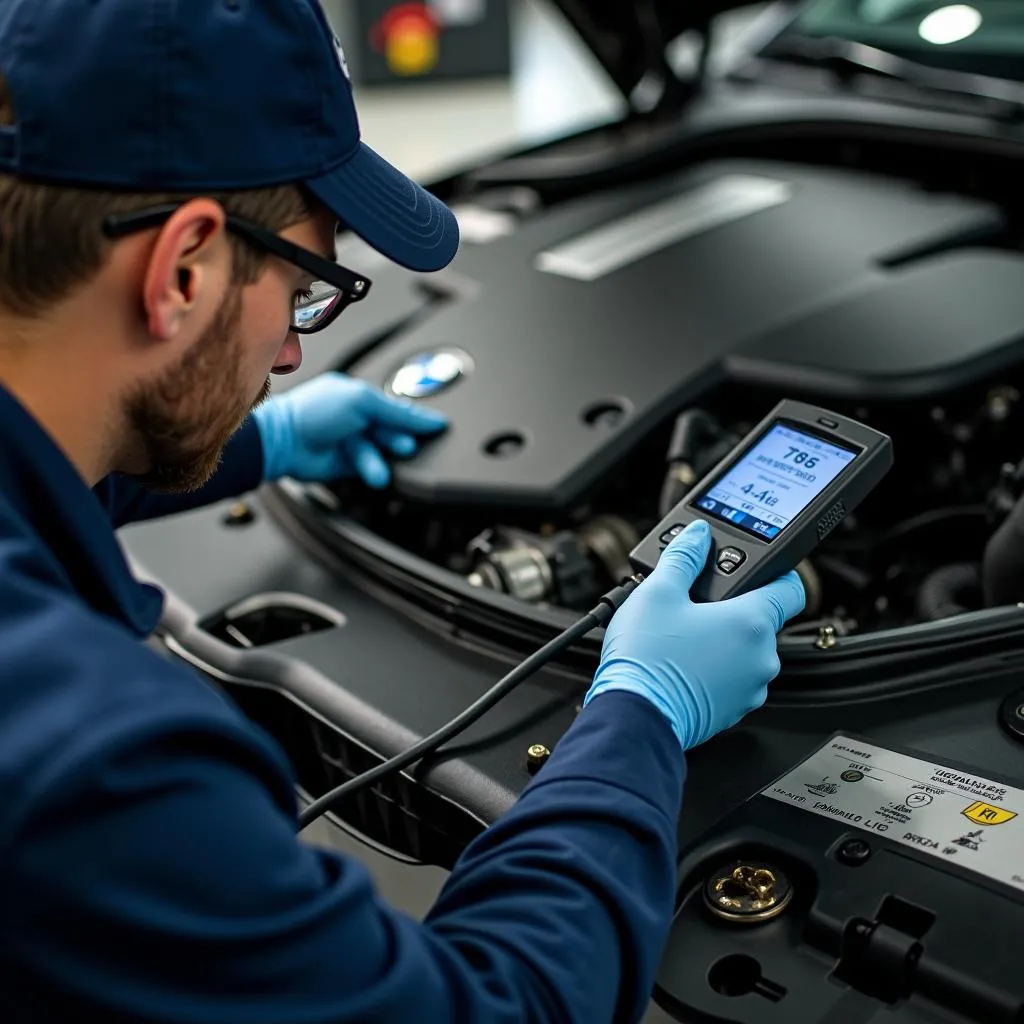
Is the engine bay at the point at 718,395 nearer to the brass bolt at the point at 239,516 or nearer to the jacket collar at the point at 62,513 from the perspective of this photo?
the brass bolt at the point at 239,516

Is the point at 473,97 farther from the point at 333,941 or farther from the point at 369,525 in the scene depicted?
the point at 333,941

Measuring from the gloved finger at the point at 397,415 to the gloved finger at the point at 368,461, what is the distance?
0.03m

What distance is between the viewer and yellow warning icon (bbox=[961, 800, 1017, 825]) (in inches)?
33.3

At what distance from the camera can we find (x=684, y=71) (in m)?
1.99

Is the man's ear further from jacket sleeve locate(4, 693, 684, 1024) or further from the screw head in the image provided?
the screw head

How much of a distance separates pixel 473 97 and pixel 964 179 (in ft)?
11.6

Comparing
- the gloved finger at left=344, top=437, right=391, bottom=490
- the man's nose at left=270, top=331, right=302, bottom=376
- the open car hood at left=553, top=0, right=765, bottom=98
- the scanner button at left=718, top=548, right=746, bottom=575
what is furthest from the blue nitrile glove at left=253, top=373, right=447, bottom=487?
the open car hood at left=553, top=0, right=765, bottom=98

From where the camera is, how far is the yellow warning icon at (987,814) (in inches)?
33.3

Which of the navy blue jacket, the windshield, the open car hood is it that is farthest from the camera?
the open car hood

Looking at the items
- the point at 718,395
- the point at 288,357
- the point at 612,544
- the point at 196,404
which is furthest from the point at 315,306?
the point at 718,395

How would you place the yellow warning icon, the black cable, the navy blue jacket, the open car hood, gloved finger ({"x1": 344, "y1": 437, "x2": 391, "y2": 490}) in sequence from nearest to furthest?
1. the navy blue jacket
2. the yellow warning icon
3. the black cable
4. gloved finger ({"x1": 344, "y1": 437, "x2": 391, "y2": 490})
5. the open car hood

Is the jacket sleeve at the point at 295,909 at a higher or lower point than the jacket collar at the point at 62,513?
lower

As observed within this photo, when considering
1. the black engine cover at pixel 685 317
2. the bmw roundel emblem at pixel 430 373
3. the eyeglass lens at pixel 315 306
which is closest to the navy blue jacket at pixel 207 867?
the eyeglass lens at pixel 315 306

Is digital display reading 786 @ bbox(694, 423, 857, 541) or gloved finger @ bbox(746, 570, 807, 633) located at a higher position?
digital display reading 786 @ bbox(694, 423, 857, 541)
